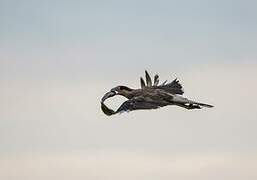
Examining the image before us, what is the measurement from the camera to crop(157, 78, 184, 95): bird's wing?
4028 centimetres

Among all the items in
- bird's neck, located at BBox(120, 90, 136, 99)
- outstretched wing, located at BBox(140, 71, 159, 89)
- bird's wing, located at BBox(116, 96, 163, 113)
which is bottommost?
bird's wing, located at BBox(116, 96, 163, 113)

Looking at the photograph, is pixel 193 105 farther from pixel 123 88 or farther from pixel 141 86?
pixel 141 86

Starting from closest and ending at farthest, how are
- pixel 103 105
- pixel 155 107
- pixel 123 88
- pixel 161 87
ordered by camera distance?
pixel 103 105, pixel 155 107, pixel 123 88, pixel 161 87

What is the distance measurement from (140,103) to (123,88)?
3.09 meters

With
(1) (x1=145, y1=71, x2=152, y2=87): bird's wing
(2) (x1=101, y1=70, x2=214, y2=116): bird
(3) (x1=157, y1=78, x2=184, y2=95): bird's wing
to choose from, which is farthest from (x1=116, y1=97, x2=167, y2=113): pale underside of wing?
(1) (x1=145, y1=71, x2=152, y2=87): bird's wing

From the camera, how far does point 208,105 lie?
3609cm

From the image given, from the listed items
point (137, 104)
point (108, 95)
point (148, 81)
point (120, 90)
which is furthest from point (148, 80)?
point (137, 104)

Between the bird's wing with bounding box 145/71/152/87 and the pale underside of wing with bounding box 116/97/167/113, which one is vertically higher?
the bird's wing with bounding box 145/71/152/87

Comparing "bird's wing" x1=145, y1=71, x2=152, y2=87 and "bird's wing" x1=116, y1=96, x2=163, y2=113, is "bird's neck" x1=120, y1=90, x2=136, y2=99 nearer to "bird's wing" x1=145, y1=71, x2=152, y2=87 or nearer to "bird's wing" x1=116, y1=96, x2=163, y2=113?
"bird's wing" x1=116, y1=96, x2=163, y2=113

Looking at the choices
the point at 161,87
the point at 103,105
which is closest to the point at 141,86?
the point at 161,87

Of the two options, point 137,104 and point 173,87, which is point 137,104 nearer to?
point 137,104

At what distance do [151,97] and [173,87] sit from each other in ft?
11.6

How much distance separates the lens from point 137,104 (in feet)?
117

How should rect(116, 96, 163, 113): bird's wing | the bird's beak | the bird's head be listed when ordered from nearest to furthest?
rect(116, 96, 163, 113): bird's wing
the bird's beak
the bird's head
